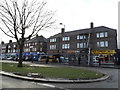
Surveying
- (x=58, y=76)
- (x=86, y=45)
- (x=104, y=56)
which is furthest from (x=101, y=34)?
(x=58, y=76)

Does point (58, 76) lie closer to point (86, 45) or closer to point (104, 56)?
point (104, 56)

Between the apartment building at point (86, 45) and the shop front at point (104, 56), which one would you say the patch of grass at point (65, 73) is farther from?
the shop front at point (104, 56)

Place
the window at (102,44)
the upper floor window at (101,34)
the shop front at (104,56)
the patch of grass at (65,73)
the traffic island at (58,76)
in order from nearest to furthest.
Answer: the traffic island at (58,76)
the patch of grass at (65,73)
the shop front at (104,56)
the window at (102,44)
the upper floor window at (101,34)

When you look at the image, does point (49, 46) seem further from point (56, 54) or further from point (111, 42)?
point (111, 42)

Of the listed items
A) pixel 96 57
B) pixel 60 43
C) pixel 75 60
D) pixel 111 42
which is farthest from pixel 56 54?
pixel 111 42

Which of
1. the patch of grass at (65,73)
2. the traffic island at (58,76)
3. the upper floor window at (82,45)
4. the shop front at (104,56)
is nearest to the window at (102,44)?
the shop front at (104,56)

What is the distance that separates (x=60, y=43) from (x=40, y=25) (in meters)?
34.8

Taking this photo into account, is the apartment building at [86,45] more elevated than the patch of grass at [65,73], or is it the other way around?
the apartment building at [86,45]

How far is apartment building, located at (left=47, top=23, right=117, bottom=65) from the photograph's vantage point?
164 feet

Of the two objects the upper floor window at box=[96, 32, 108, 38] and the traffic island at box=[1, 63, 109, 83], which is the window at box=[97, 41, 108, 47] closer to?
the upper floor window at box=[96, 32, 108, 38]

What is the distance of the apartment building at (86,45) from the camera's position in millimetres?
50000

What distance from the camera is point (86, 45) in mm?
56938

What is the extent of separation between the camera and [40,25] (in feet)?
102

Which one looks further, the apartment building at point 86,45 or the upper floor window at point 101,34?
the upper floor window at point 101,34
